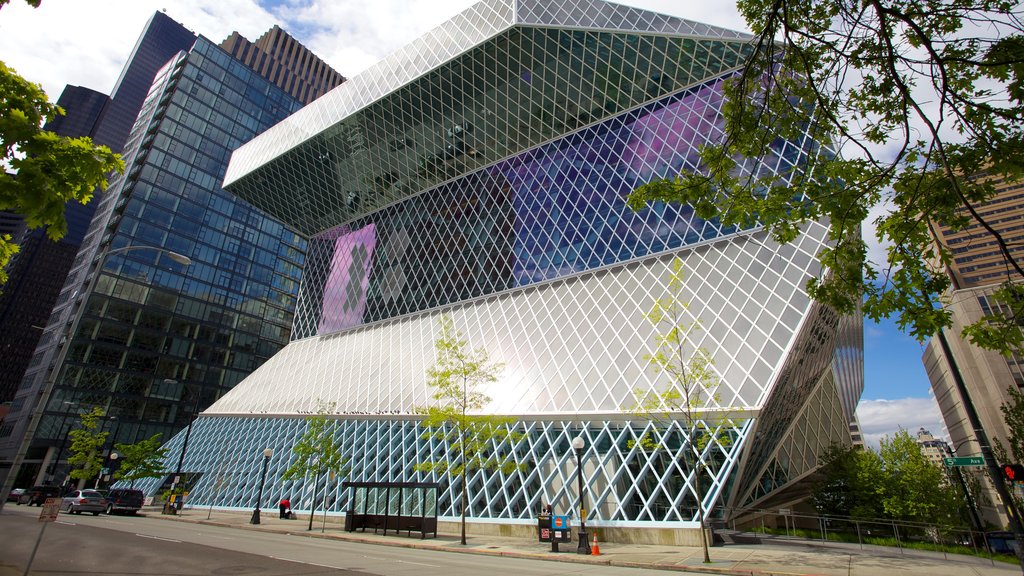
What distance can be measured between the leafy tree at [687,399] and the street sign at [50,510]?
16436 mm

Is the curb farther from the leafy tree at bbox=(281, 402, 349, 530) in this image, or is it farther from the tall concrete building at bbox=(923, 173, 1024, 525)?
the tall concrete building at bbox=(923, 173, 1024, 525)

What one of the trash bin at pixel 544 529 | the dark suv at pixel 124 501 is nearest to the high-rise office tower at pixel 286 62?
the dark suv at pixel 124 501

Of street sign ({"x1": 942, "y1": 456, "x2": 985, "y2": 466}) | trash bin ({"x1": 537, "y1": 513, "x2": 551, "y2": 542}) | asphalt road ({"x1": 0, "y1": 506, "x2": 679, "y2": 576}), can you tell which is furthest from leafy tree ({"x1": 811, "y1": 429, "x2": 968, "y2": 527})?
asphalt road ({"x1": 0, "y1": 506, "x2": 679, "y2": 576})

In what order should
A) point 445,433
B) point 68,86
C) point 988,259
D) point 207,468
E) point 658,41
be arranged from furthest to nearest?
point 68,86 < point 988,259 < point 207,468 < point 658,41 < point 445,433

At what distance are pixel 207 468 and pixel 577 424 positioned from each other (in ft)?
101

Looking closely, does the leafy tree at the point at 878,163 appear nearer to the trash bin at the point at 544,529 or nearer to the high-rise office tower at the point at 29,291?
the trash bin at the point at 544,529

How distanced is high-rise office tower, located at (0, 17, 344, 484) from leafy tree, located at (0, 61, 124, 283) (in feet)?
→ 176

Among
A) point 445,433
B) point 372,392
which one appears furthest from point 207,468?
point 445,433

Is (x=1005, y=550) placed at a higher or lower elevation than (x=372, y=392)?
lower

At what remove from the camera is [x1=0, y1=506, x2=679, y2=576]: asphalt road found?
34.0 feet

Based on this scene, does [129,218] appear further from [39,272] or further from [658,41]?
[39,272]

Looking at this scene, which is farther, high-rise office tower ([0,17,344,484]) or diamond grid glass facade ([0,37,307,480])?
diamond grid glass facade ([0,37,307,480])

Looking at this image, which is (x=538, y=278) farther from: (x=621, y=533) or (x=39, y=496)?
(x=39, y=496)

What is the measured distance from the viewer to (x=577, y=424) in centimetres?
2328
